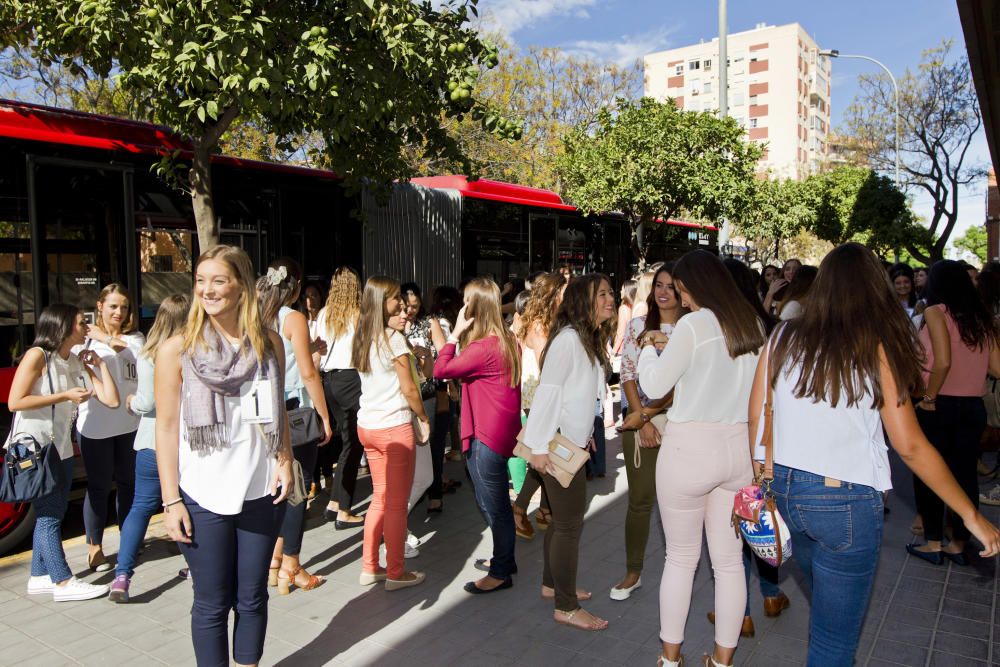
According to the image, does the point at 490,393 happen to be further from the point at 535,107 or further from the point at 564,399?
the point at 535,107

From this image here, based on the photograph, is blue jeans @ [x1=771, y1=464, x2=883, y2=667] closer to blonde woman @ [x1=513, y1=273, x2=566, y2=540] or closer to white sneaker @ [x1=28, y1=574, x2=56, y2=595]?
blonde woman @ [x1=513, y1=273, x2=566, y2=540]

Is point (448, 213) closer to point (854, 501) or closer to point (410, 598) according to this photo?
point (410, 598)

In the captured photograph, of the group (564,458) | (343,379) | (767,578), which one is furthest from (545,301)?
(767,578)

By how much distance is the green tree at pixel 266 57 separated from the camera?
603 cm

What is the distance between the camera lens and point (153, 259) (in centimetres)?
729

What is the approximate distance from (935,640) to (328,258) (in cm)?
746

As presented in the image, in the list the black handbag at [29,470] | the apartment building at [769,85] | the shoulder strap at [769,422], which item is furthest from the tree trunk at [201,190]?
the apartment building at [769,85]

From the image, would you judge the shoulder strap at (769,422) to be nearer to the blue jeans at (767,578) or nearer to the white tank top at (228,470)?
the blue jeans at (767,578)

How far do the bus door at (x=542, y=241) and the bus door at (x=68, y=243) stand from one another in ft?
23.1

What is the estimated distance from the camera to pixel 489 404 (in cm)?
424

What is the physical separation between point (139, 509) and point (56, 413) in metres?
0.74

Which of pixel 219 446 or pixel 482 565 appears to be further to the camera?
pixel 482 565

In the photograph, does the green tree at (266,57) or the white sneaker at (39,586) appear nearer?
the white sneaker at (39,586)

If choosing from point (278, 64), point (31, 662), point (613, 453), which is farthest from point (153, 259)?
point (613, 453)
